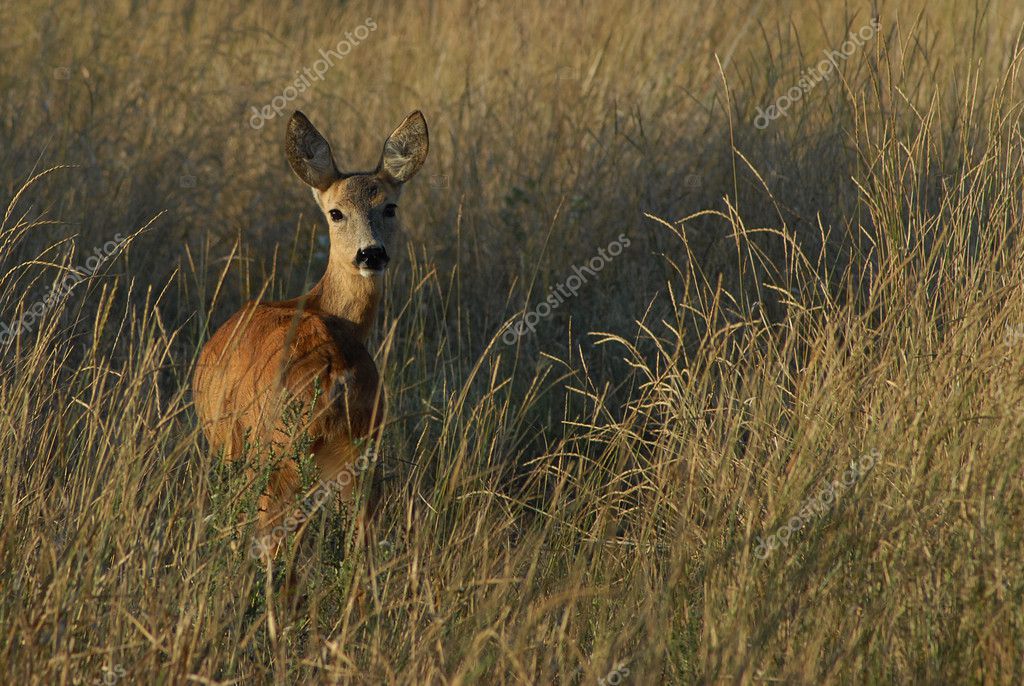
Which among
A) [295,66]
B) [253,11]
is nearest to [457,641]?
[295,66]

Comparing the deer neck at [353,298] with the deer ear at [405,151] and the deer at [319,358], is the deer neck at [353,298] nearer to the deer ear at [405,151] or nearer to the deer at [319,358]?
the deer at [319,358]

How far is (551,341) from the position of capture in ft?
20.7

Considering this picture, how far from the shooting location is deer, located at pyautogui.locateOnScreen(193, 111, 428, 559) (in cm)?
369

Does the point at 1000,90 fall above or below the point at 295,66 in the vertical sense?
above

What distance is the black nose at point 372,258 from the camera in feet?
16.8

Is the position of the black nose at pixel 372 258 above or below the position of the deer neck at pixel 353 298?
above

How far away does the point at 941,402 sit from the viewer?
3514mm

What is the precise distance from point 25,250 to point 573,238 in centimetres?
274

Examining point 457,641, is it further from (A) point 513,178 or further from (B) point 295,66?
(B) point 295,66

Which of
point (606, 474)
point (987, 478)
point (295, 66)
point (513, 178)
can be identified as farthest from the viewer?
point (295, 66)

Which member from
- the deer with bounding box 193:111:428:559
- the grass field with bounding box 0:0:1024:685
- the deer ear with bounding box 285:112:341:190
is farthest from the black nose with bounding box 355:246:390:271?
the deer ear with bounding box 285:112:341:190

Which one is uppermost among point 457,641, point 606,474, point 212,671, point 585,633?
point 212,671

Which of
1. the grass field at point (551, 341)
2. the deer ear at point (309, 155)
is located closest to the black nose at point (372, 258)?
the grass field at point (551, 341)

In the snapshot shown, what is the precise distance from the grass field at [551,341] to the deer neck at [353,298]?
109mm
